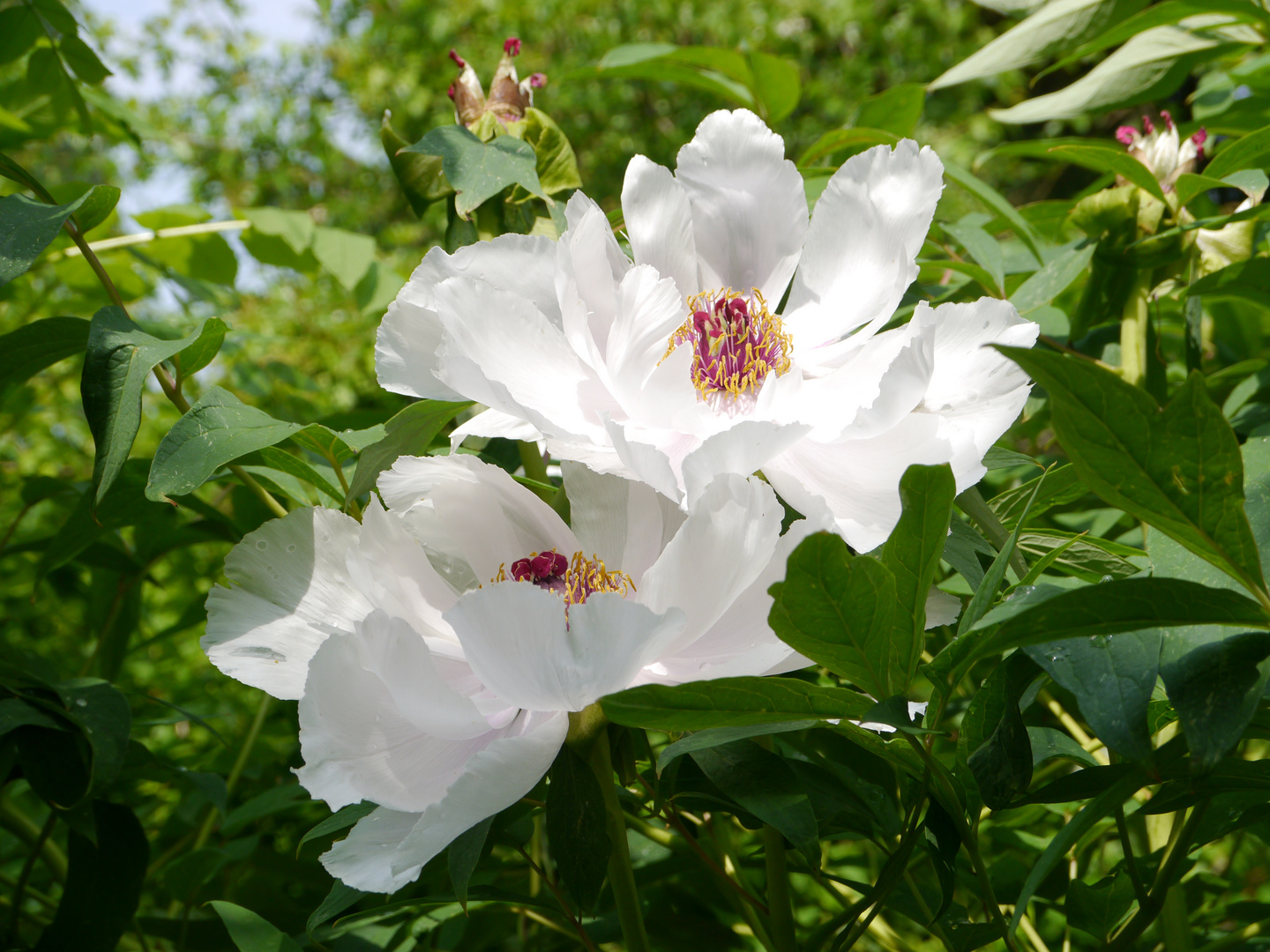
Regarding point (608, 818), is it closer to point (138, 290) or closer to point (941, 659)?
point (941, 659)

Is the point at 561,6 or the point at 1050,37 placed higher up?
the point at 561,6

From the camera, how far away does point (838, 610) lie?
0.32 metres

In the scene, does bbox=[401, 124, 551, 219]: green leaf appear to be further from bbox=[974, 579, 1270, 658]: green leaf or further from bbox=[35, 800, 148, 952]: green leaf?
bbox=[35, 800, 148, 952]: green leaf

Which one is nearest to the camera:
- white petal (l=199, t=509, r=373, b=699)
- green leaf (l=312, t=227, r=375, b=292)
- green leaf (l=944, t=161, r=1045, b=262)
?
white petal (l=199, t=509, r=373, b=699)

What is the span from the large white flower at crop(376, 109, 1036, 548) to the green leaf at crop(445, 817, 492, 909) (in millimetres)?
141

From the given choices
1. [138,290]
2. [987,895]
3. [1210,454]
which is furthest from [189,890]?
[138,290]

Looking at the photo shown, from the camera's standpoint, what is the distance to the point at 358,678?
35cm

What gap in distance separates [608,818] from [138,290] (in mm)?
1005

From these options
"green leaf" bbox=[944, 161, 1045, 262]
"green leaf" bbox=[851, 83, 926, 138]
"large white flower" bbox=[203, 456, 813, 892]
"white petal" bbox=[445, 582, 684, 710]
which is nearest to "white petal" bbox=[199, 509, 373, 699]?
"large white flower" bbox=[203, 456, 813, 892]

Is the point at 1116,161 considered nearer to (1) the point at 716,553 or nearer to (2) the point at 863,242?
(2) the point at 863,242

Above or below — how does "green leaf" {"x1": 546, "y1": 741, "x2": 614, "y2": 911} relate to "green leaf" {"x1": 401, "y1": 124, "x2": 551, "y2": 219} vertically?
below

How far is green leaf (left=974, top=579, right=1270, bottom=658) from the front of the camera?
298 mm

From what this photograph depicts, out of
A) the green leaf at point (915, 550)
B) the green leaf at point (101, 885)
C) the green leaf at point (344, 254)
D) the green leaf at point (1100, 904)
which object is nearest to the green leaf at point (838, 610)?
the green leaf at point (915, 550)

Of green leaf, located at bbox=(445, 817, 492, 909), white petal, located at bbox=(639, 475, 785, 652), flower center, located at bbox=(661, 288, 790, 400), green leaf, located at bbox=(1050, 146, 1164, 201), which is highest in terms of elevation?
green leaf, located at bbox=(1050, 146, 1164, 201)
